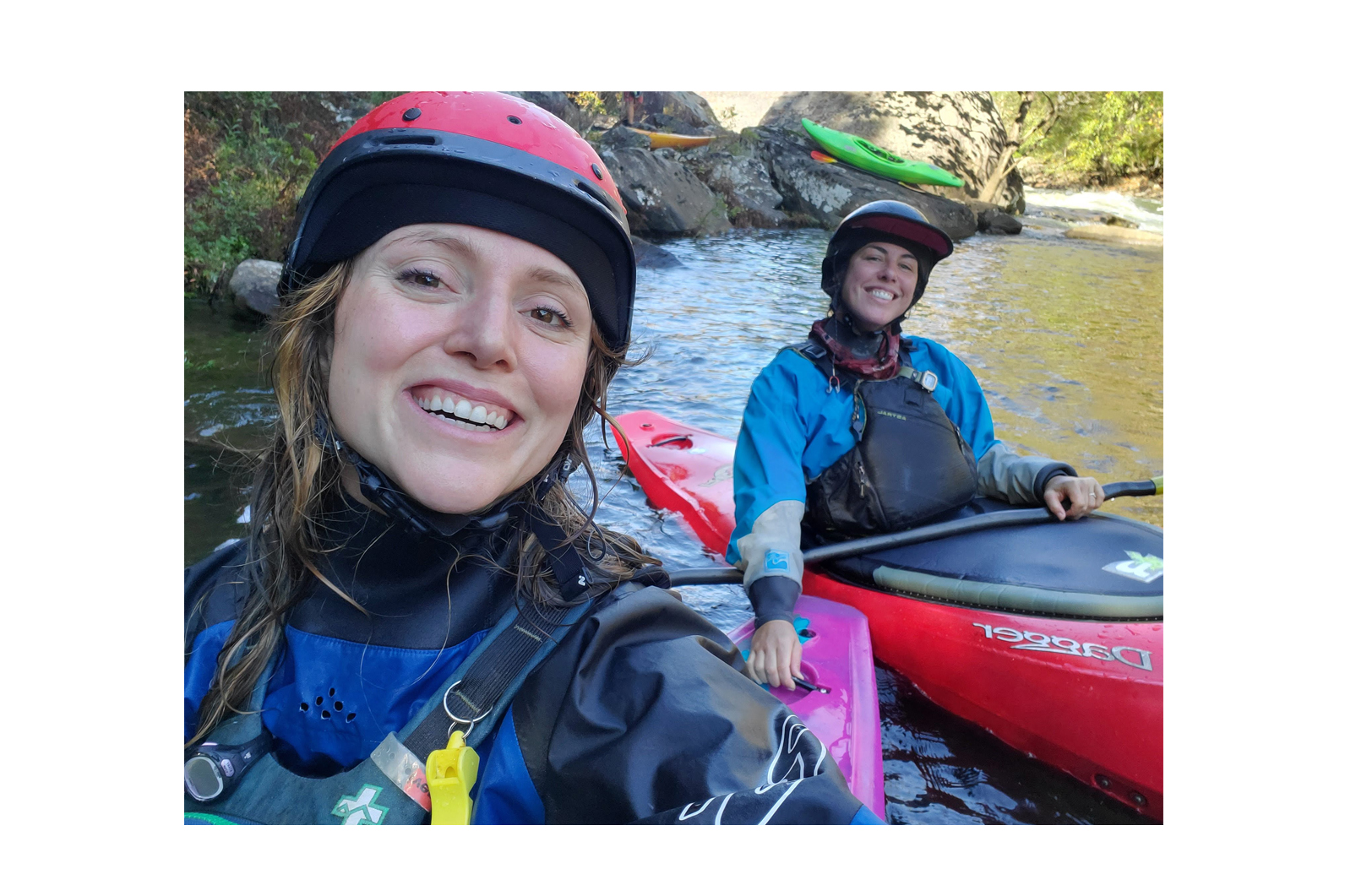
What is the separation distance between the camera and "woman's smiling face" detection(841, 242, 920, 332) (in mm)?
2799

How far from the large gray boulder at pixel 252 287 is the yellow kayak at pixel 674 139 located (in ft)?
9.40

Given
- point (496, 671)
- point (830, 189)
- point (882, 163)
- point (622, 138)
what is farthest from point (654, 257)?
point (496, 671)

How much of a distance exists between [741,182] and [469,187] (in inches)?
223

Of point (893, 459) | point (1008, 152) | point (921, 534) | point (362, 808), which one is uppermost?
point (1008, 152)

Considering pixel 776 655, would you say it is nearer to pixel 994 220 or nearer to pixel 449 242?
pixel 449 242

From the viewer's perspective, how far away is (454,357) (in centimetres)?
110

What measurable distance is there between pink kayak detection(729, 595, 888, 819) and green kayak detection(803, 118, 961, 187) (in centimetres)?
216

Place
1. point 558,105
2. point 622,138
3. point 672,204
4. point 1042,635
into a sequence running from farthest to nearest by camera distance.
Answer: point 672,204, point 622,138, point 1042,635, point 558,105

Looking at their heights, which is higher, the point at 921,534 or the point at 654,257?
the point at 654,257

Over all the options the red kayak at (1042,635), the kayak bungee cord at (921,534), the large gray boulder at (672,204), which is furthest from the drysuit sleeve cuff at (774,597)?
the large gray boulder at (672,204)

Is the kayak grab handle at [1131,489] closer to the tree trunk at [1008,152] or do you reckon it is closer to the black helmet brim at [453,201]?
the tree trunk at [1008,152]

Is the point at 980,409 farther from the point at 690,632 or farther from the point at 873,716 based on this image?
the point at 690,632
